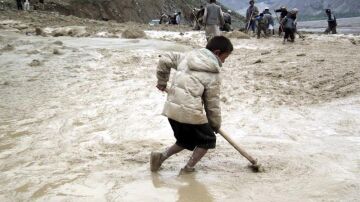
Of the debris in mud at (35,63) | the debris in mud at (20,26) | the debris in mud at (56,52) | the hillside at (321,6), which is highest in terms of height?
the debris in mud at (20,26)

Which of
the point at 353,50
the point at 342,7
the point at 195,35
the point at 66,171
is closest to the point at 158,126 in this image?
the point at 66,171

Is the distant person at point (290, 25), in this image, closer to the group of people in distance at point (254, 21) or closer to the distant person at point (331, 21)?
the group of people in distance at point (254, 21)

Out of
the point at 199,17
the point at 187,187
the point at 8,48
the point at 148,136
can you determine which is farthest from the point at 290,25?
the point at 187,187

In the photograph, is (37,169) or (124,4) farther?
(124,4)

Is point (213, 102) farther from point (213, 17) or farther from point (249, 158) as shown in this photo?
point (213, 17)

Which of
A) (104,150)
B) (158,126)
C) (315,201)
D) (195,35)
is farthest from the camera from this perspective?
(195,35)

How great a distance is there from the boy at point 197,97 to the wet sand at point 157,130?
411 mm

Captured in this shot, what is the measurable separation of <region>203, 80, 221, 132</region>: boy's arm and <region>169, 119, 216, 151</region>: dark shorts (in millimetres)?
65

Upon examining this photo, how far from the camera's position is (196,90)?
3.74 metres

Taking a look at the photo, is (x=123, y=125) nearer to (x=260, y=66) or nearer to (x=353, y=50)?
(x=260, y=66)

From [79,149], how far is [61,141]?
42 cm

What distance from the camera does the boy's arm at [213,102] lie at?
3797 millimetres

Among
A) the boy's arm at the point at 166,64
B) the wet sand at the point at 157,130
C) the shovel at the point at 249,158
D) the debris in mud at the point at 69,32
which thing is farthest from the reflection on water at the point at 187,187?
the debris in mud at the point at 69,32

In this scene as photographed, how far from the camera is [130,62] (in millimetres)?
9766
